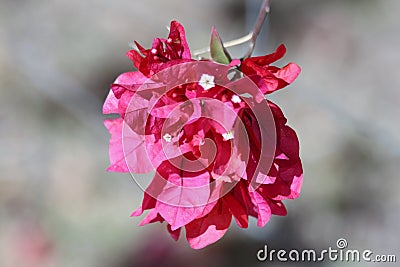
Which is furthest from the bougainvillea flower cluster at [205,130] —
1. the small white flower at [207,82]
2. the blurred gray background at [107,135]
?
the blurred gray background at [107,135]

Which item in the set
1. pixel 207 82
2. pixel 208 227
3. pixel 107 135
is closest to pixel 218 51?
pixel 207 82

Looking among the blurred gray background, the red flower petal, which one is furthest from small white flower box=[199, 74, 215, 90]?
the blurred gray background

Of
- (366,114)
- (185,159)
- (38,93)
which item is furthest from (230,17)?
(185,159)

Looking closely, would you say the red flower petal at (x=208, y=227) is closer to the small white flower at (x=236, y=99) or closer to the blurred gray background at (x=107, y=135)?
the small white flower at (x=236, y=99)

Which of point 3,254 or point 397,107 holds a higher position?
point 397,107

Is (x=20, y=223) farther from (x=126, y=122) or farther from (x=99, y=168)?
(x=126, y=122)

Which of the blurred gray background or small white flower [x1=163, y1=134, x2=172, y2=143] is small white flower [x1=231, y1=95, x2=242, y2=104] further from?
the blurred gray background
